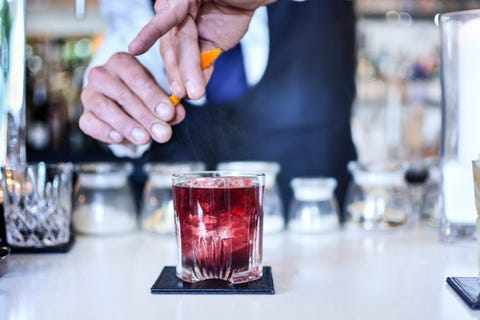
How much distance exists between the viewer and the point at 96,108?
1.00 meters

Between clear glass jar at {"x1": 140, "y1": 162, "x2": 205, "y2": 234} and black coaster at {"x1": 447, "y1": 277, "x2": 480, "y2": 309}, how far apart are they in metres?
0.60

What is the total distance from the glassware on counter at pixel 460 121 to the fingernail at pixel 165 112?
538 millimetres

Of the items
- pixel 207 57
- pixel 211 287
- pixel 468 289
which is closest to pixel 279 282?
pixel 211 287

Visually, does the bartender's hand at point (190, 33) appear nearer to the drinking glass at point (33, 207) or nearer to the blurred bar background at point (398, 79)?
the drinking glass at point (33, 207)

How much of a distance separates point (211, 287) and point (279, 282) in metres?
0.11

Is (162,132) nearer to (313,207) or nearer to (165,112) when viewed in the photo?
(165,112)

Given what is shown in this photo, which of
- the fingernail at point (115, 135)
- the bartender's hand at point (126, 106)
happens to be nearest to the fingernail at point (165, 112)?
the bartender's hand at point (126, 106)

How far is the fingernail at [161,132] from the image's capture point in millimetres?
889

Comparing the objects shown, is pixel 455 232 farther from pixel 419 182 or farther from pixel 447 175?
pixel 419 182

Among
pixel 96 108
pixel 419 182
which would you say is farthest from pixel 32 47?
pixel 96 108

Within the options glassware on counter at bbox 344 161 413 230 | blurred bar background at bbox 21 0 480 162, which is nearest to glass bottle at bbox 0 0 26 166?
glassware on counter at bbox 344 161 413 230

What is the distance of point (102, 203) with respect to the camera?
1231 mm

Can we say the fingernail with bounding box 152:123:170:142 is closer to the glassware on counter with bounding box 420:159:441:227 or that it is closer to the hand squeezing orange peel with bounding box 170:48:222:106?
the hand squeezing orange peel with bounding box 170:48:222:106

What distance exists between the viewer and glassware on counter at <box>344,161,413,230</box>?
4.15 ft
